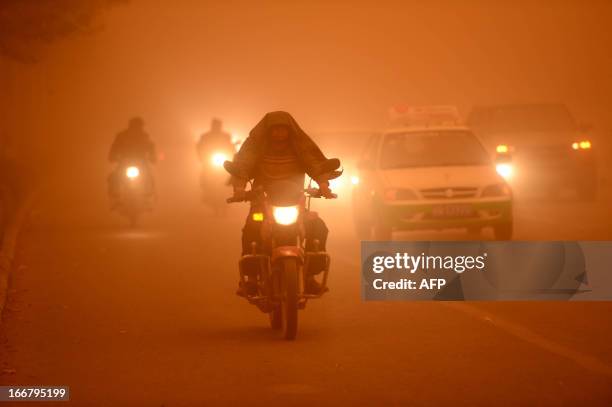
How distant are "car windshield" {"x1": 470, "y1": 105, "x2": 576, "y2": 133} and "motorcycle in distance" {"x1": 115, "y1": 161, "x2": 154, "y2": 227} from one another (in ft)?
26.4

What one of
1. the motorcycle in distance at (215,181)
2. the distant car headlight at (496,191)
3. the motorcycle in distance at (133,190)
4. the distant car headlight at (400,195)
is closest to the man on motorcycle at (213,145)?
the motorcycle in distance at (215,181)

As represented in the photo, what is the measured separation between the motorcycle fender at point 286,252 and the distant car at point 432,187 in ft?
24.9

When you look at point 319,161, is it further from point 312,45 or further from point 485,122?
point 312,45

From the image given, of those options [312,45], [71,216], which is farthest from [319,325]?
[312,45]

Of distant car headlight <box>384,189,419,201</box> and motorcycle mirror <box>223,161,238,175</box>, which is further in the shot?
distant car headlight <box>384,189,419,201</box>

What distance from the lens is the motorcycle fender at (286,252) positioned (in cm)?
1020

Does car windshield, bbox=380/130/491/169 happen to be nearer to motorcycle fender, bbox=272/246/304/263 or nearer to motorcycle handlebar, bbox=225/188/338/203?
motorcycle handlebar, bbox=225/188/338/203

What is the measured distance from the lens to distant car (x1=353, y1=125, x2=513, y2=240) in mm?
17734

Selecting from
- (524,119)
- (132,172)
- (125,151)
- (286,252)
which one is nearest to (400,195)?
(132,172)

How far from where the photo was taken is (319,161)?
10.8 meters

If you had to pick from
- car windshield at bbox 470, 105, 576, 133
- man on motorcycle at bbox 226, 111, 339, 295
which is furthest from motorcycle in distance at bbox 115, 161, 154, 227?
man on motorcycle at bbox 226, 111, 339, 295

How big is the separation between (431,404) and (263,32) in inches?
4467

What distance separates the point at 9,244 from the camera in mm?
19078

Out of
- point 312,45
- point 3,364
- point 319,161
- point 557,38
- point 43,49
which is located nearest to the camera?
point 3,364
